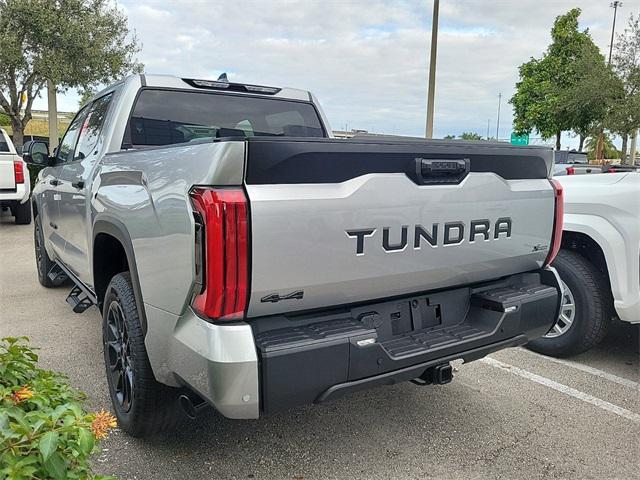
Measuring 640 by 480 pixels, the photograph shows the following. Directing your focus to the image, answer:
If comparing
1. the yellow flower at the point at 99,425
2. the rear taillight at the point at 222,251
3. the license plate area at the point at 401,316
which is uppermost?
the rear taillight at the point at 222,251

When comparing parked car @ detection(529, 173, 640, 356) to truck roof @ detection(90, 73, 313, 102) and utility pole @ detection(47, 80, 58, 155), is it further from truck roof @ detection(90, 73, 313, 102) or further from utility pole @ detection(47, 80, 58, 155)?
utility pole @ detection(47, 80, 58, 155)

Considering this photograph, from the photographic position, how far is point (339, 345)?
2.23 meters

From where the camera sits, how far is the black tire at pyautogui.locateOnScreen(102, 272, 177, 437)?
8.81 feet

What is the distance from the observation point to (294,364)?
2.14m

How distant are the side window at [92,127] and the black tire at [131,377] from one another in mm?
1453

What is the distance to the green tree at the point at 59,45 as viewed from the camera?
13320mm

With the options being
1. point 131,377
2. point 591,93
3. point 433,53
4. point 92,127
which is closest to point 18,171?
point 92,127

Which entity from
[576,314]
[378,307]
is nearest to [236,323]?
[378,307]

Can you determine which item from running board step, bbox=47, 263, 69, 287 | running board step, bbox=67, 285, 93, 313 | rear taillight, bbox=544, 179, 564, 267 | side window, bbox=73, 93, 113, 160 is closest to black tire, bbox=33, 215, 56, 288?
running board step, bbox=47, 263, 69, 287

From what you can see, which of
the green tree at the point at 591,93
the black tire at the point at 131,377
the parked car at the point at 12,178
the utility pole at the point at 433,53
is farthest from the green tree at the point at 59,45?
the green tree at the point at 591,93

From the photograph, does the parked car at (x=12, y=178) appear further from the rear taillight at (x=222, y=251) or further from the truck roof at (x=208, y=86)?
the rear taillight at (x=222, y=251)

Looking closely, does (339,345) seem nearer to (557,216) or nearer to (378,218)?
(378,218)

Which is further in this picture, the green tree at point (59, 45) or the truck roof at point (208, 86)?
the green tree at point (59, 45)

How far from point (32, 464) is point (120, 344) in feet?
4.23
